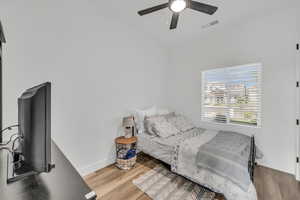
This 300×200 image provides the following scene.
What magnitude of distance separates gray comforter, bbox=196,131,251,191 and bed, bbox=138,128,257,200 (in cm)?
4

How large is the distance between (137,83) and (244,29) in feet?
8.27

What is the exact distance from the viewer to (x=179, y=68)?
381cm

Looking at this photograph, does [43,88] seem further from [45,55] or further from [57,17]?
[57,17]

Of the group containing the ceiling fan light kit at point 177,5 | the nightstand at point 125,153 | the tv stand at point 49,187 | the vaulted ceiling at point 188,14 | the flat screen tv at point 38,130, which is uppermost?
the vaulted ceiling at point 188,14

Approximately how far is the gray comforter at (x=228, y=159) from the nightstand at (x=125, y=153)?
1.20 metres

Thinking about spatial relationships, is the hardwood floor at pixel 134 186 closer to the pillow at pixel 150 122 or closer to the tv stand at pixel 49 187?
the pillow at pixel 150 122

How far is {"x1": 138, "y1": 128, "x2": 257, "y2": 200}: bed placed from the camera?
1.51 meters

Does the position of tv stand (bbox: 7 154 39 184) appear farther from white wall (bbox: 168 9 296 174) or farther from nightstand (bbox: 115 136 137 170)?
white wall (bbox: 168 9 296 174)

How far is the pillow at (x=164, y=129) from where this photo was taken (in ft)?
8.47

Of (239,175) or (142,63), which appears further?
(142,63)

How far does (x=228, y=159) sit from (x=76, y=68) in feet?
8.44

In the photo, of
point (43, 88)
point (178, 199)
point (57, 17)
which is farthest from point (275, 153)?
point (57, 17)

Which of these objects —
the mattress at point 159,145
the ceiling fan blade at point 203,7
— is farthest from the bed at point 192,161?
the ceiling fan blade at point 203,7

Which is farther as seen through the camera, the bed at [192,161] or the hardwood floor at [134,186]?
the hardwood floor at [134,186]
